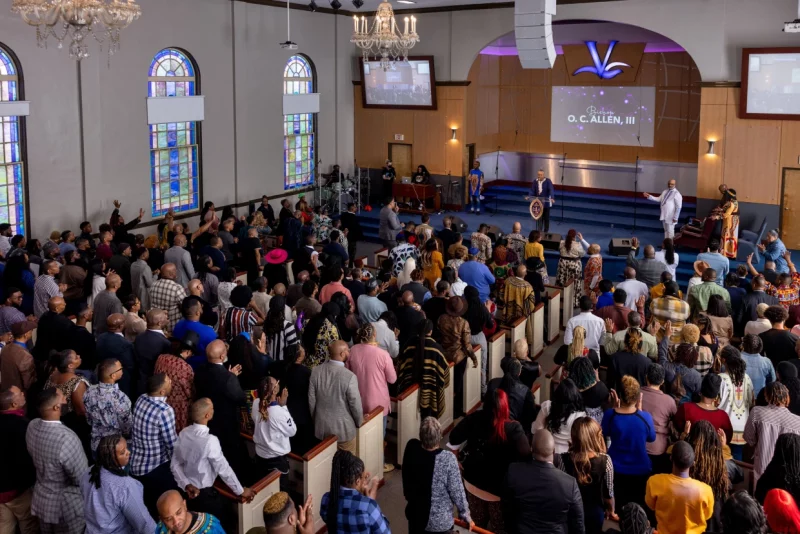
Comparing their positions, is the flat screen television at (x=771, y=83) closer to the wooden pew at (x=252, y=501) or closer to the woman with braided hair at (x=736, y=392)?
the woman with braided hair at (x=736, y=392)

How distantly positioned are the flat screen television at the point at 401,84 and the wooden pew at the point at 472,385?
428 inches

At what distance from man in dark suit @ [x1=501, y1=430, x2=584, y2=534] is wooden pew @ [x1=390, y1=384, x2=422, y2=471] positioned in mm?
2249

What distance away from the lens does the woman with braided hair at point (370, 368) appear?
591 cm

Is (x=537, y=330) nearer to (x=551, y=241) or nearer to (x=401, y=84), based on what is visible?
(x=551, y=241)

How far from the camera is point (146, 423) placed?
4773 mm

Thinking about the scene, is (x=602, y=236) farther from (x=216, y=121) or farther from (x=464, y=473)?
(x=464, y=473)

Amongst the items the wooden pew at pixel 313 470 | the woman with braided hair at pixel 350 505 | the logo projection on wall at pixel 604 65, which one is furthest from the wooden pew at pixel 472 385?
the logo projection on wall at pixel 604 65

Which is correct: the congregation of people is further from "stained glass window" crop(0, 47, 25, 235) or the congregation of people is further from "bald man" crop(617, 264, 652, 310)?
"stained glass window" crop(0, 47, 25, 235)

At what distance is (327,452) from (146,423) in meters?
1.31

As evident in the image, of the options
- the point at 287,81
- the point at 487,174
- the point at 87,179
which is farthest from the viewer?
the point at 487,174

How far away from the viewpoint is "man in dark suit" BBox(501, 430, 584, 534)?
13.2 ft

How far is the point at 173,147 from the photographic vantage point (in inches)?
556

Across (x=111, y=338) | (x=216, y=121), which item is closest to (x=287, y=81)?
(x=216, y=121)

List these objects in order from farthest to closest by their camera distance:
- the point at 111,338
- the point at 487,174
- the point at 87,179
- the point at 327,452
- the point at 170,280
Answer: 1. the point at 487,174
2. the point at 87,179
3. the point at 170,280
4. the point at 111,338
5. the point at 327,452
